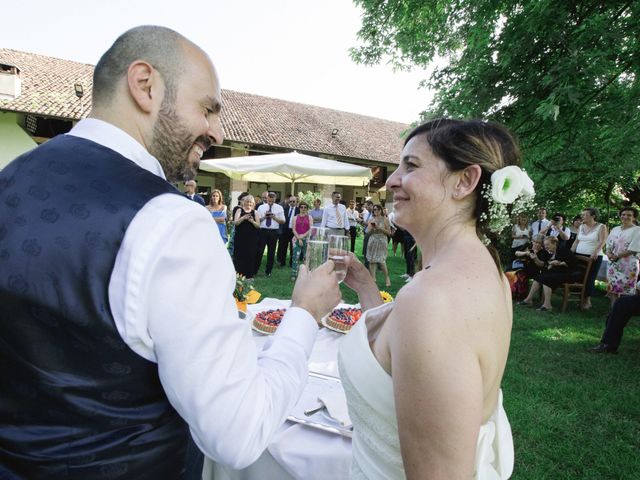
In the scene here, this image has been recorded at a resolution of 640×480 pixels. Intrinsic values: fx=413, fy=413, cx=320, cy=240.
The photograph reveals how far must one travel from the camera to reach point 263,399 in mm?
993

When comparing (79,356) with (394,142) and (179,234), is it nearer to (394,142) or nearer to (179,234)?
(179,234)

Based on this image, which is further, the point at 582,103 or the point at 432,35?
the point at 432,35

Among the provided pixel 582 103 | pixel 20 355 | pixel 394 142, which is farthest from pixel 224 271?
pixel 394 142

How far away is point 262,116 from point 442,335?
94.8 feet

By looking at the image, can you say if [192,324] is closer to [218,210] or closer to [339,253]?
[339,253]

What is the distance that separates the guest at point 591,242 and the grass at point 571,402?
123cm

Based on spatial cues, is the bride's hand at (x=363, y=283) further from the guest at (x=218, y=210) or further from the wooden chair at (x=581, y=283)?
the wooden chair at (x=581, y=283)

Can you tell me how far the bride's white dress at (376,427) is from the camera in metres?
1.28

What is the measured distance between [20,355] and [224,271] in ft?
1.73

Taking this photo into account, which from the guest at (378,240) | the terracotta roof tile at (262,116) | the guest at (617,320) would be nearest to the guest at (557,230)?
the guest at (617,320)

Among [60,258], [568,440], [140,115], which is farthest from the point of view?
[568,440]

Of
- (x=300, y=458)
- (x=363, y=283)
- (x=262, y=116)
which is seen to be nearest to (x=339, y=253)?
(x=363, y=283)

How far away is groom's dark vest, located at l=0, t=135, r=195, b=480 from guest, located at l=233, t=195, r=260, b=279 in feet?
29.5

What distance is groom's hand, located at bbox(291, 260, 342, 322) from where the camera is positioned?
136cm
